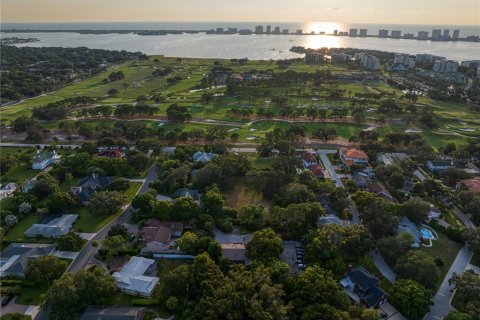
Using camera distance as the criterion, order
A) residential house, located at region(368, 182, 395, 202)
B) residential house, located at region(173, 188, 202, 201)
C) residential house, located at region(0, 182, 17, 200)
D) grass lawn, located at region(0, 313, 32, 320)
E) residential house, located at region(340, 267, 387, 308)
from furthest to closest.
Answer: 1. residential house, located at region(0, 182, 17, 200)
2. residential house, located at region(368, 182, 395, 202)
3. residential house, located at region(173, 188, 202, 201)
4. residential house, located at region(340, 267, 387, 308)
5. grass lawn, located at region(0, 313, 32, 320)

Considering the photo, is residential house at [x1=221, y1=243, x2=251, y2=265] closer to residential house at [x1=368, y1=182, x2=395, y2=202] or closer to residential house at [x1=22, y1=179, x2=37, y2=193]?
residential house at [x1=368, y1=182, x2=395, y2=202]

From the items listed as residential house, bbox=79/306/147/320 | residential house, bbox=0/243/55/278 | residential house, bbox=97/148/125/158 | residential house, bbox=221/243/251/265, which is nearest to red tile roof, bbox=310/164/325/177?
residential house, bbox=221/243/251/265

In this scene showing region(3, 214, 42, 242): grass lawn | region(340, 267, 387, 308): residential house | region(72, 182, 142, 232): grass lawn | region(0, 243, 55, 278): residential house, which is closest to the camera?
region(340, 267, 387, 308): residential house

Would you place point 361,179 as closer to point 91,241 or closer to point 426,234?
point 426,234

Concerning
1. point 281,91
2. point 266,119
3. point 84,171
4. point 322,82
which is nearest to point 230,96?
point 281,91

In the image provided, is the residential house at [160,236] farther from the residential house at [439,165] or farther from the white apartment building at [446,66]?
the white apartment building at [446,66]

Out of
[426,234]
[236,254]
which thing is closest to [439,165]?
[426,234]
